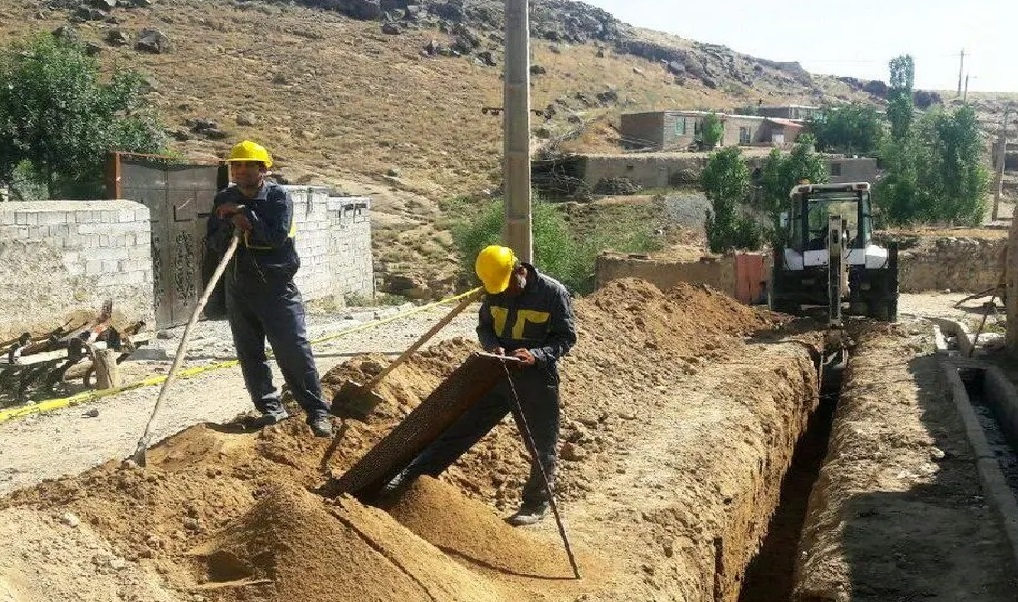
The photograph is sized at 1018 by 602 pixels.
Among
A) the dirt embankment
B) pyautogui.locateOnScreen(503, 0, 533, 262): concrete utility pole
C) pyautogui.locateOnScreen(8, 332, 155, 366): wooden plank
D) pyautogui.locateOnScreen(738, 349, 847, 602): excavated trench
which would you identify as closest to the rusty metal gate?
pyautogui.locateOnScreen(8, 332, 155, 366): wooden plank

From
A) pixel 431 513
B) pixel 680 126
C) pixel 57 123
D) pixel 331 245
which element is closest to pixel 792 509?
pixel 431 513

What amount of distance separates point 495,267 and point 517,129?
5.59 metres

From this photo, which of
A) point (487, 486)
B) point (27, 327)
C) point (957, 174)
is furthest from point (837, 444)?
point (957, 174)

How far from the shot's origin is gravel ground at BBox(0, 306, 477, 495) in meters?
6.58

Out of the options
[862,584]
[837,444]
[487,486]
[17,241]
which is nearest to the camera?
[862,584]

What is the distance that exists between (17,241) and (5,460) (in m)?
4.87

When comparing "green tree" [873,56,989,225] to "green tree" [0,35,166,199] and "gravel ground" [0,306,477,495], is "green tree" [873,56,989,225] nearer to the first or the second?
"green tree" [0,35,166,199]

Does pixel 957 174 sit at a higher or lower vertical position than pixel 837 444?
higher

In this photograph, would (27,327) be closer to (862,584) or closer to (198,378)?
(198,378)

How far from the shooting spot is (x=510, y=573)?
4852 millimetres

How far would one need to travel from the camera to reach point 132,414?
7992 millimetres

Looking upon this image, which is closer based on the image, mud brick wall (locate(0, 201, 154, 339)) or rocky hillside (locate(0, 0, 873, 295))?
mud brick wall (locate(0, 201, 154, 339))

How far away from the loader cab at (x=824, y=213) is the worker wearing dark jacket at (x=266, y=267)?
11.4m

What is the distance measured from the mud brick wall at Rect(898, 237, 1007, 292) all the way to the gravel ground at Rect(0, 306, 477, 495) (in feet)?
57.0
